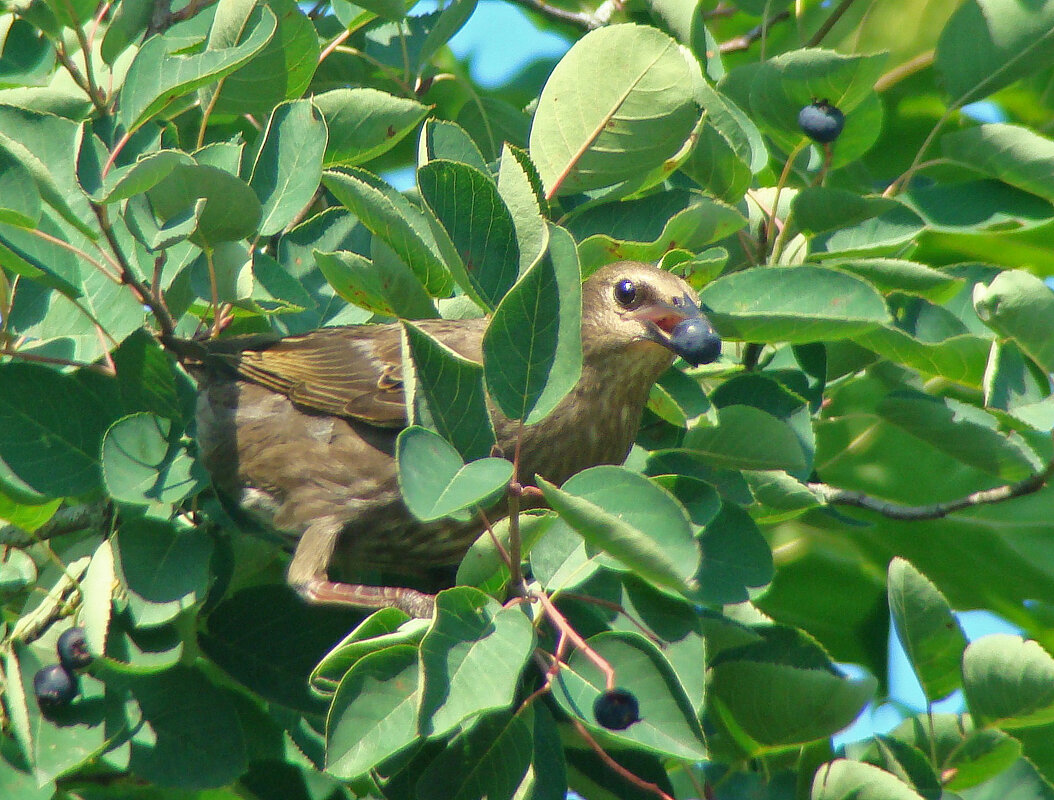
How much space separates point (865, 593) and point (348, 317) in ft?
6.60

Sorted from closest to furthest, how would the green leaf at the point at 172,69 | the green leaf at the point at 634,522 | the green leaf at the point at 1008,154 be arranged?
the green leaf at the point at 634,522, the green leaf at the point at 172,69, the green leaf at the point at 1008,154

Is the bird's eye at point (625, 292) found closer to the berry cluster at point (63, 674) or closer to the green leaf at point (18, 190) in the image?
the green leaf at point (18, 190)

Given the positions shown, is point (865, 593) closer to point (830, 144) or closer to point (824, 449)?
point (824, 449)

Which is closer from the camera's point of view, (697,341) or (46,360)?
(697,341)

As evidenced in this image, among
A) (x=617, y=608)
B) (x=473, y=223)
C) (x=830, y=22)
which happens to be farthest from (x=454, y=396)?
(x=830, y=22)

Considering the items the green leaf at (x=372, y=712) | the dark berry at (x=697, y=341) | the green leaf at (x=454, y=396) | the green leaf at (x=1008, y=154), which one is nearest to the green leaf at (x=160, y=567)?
the green leaf at (x=372, y=712)

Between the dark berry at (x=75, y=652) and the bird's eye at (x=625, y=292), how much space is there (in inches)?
61.6

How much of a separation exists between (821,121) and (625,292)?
0.66 meters

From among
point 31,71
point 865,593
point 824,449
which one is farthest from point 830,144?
point 31,71

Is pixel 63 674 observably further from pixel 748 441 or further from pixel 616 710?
pixel 748 441

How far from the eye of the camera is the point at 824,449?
3.43 metres

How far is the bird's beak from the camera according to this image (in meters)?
2.59

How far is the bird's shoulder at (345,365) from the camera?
3.41m

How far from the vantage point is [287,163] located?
2734 millimetres
